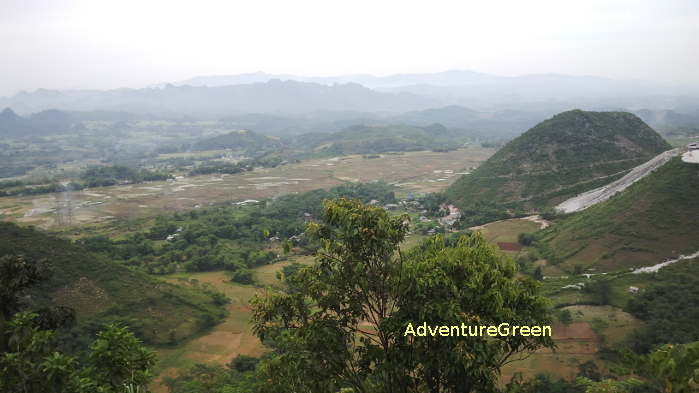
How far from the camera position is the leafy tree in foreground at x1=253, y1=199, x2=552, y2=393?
6.41 metres

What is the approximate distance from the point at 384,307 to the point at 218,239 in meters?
43.4

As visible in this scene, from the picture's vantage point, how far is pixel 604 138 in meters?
62.0

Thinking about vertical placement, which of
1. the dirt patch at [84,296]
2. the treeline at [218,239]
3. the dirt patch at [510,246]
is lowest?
the treeline at [218,239]

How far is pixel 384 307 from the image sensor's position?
6.85 metres

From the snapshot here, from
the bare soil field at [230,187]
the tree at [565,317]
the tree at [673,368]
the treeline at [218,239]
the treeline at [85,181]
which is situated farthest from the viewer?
the treeline at [85,181]

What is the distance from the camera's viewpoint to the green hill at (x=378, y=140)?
129 metres

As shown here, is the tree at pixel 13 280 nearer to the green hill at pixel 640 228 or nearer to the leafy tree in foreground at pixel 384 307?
the leafy tree in foreground at pixel 384 307

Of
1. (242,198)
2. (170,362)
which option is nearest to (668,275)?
(170,362)

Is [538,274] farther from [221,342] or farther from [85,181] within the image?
[85,181]

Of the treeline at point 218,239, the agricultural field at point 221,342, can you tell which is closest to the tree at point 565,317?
the treeline at point 218,239

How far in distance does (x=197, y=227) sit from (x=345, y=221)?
4686cm

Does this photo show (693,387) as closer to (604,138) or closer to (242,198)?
(604,138)

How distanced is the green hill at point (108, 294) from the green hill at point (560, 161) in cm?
3981

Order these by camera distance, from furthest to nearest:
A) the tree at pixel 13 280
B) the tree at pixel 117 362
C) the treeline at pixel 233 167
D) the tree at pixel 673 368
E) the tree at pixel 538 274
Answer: the treeline at pixel 233 167
the tree at pixel 538 274
the tree at pixel 13 280
the tree at pixel 117 362
the tree at pixel 673 368
